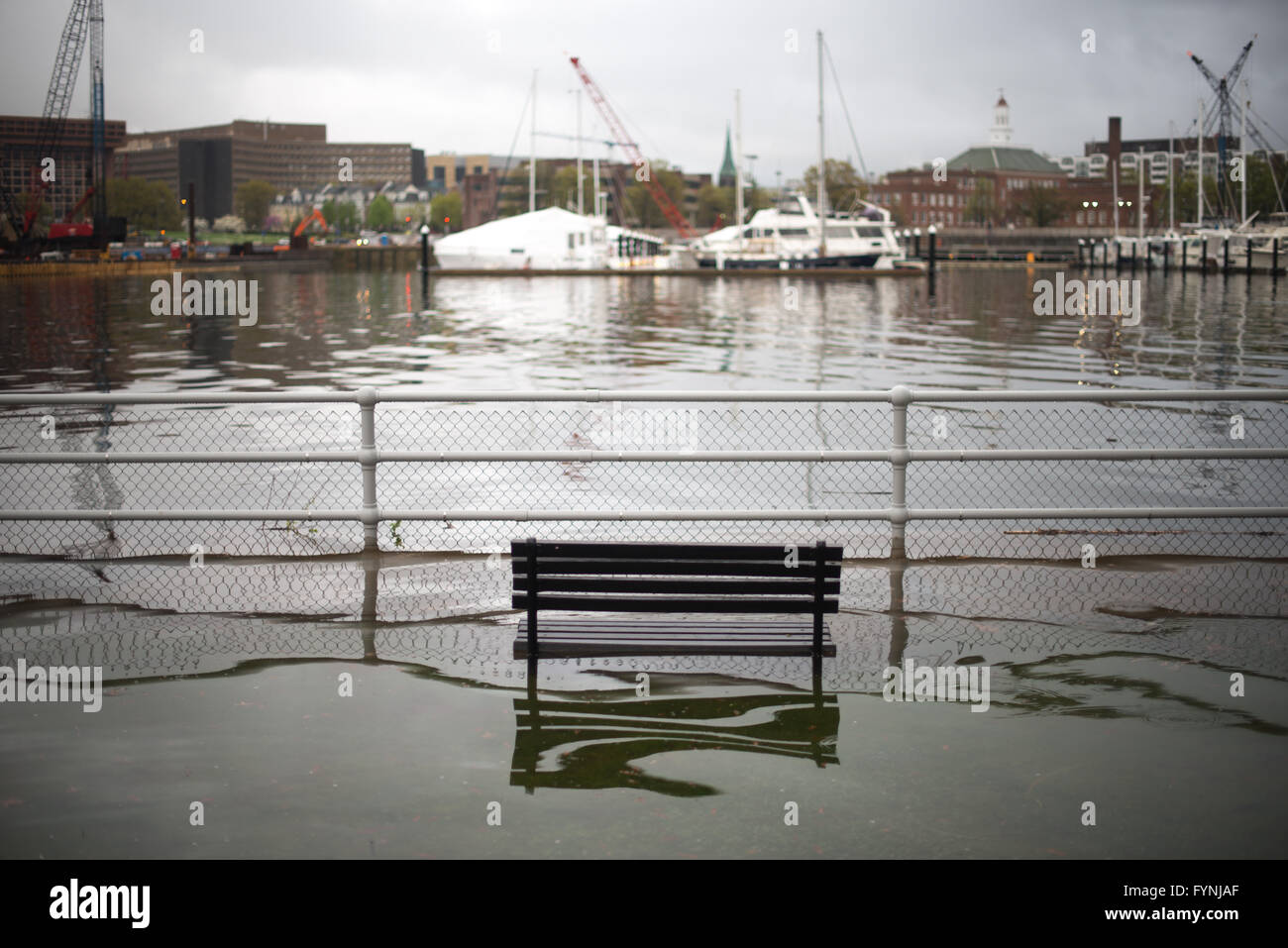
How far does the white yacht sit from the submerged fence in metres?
94.2

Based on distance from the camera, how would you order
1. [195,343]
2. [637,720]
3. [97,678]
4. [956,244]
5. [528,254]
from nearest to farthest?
[637,720] < [97,678] < [195,343] < [528,254] < [956,244]

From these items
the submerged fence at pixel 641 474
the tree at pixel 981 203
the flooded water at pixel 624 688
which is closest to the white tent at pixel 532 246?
the tree at pixel 981 203

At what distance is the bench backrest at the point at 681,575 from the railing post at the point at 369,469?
2.85 m

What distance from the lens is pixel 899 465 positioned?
9.82m

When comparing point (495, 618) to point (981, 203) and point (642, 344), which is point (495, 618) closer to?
point (642, 344)

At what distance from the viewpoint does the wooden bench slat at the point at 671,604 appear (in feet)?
23.8

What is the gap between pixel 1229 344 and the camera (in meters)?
33.4

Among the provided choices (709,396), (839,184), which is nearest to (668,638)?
(709,396)

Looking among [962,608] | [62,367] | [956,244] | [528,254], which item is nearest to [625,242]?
[528,254]

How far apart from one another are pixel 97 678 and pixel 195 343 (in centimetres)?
3115

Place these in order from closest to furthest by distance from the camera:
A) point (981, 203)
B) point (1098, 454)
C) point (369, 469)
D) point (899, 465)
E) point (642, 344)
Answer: point (1098, 454) < point (899, 465) < point (369, 469) < point (642, 344) < point (981, 203)

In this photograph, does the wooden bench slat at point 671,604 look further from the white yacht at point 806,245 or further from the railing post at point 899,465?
the white yacht at point 806,245

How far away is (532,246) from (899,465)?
386ft
